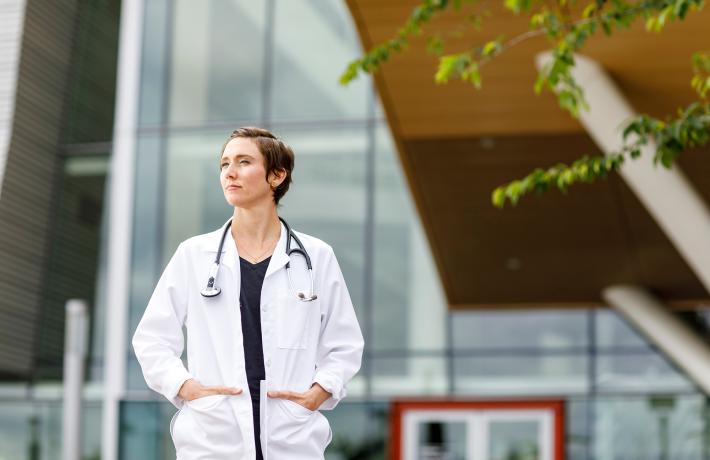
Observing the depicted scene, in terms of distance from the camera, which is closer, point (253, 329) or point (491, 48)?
point (253, 329)

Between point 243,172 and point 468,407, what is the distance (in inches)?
580

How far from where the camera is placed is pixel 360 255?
19.0 metres

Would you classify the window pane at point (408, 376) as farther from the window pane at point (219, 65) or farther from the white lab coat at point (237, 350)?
the white lab coat at point (237, 350)

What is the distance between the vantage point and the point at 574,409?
17812mm

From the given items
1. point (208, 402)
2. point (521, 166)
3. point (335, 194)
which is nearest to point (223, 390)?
point (208, 402)

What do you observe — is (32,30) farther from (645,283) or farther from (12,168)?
(645,283)

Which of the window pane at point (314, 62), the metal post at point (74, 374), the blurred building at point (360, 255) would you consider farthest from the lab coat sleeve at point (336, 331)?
the window pane at point (314, 62)

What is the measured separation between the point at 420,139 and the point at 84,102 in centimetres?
929

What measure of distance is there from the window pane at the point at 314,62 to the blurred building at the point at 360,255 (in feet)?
0.08

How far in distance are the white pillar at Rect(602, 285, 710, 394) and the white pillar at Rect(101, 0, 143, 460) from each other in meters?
6.34

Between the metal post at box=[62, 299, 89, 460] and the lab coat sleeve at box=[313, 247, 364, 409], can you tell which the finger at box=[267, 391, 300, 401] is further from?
the metal post at box=[62, 299, 89, 460]

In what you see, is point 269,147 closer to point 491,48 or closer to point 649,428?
point 491,48

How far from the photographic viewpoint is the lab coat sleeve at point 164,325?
3.53 m

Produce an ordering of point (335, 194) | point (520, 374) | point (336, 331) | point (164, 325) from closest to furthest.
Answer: point (164, 325) → point (336, 331) → point (520, 374) → point (335, 194)
